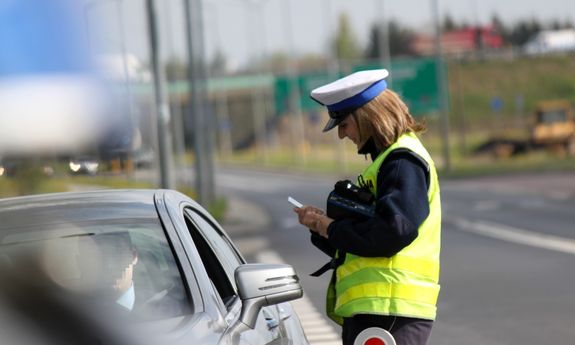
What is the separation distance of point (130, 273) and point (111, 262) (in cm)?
9

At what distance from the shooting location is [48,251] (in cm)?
506

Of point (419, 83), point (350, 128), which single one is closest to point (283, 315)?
point (350, 128)

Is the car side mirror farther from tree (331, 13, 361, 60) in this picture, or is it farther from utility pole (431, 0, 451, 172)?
tree (331, 13, 361, 60)

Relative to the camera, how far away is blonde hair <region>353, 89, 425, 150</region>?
5285 millimetres

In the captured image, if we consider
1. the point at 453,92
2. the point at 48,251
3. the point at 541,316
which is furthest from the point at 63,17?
the point at 453,92

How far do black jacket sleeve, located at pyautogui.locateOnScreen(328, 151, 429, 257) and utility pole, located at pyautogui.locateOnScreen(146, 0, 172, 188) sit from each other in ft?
69.4

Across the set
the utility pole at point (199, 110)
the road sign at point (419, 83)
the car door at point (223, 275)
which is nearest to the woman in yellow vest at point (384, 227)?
the car door at point (223, 275)

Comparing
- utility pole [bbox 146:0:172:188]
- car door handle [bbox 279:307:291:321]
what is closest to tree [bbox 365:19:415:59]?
utility pole [bbox 146:0:172:188]

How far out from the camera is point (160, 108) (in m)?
27.9

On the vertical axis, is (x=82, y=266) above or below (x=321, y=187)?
above

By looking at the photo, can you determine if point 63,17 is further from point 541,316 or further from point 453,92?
point 453,92

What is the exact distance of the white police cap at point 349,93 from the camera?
527 centimetres

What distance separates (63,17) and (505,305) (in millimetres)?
4795

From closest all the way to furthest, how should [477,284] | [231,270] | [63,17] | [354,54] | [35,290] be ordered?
[35,290] → [231,270] → [63,17] → [477,284] → [354,54]
